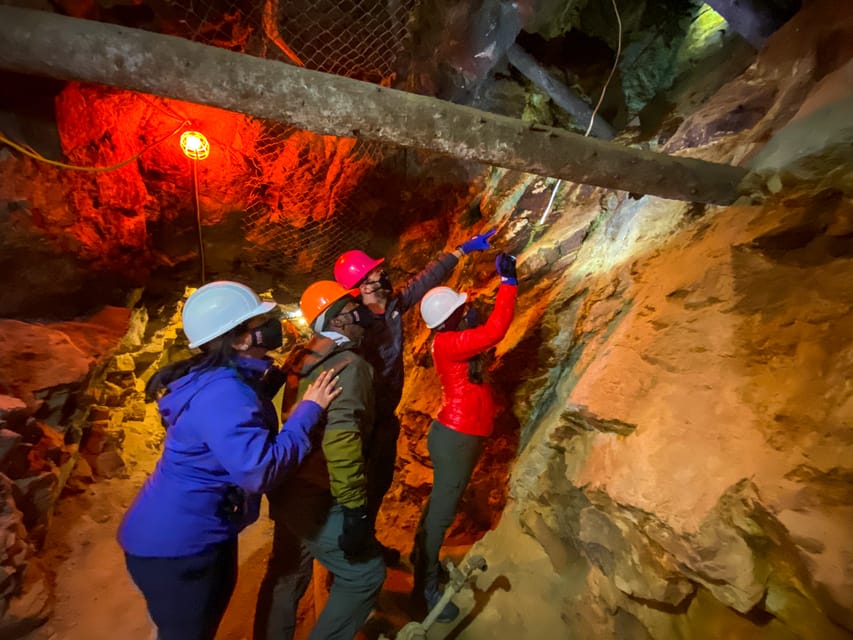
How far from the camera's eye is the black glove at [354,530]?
2363 mm

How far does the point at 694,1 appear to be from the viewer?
5566mm

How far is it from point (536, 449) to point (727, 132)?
2.96 metres

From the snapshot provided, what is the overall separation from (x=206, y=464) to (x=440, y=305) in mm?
1912

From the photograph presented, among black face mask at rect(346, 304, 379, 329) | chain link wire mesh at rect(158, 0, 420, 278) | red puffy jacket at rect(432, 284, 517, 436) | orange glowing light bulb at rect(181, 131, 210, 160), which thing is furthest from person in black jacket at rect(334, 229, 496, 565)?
orange glowing light bulb at rect(181, 131, 210, 160)

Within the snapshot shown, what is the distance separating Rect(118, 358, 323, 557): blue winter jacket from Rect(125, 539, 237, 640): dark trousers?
7cm

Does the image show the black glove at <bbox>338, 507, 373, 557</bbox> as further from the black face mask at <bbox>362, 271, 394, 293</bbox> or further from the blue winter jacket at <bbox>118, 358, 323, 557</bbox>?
the black face mask at <bbox>362, 271, 394, 293</bbox>

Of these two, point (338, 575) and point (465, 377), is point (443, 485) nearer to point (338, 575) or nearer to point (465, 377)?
point (465, 377)

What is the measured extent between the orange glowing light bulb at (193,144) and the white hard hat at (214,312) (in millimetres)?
4054

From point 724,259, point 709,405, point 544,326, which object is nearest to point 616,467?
point 709,405

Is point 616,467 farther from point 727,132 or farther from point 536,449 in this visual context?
point 727,132

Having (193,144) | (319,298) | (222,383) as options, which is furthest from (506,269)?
(193,144)

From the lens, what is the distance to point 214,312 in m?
2.20

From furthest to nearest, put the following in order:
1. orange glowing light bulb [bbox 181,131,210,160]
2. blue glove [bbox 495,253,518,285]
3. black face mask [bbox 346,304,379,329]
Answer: orange glowing light bulb [bbox 181,131,210,160] < blue glove [bbox 495,253,518,285] < black face mask [bbox 346,304,379,329]

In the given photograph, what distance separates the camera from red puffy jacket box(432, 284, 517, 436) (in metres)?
3.07
